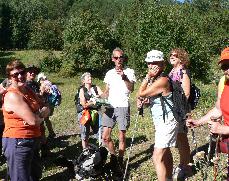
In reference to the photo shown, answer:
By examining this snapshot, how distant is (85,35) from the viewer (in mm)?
50438

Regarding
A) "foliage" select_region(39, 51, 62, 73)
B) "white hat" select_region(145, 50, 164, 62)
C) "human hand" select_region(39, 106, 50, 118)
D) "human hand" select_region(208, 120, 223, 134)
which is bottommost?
"human hand" select_region(208, 120, 223, 134)

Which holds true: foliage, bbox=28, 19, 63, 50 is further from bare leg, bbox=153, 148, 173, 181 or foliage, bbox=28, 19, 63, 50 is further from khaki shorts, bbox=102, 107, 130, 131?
bare leg, bbox=153, 148, 173, 181

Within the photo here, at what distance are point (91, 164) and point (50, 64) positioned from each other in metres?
44.1

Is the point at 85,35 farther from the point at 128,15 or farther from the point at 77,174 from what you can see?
the point at 77,174

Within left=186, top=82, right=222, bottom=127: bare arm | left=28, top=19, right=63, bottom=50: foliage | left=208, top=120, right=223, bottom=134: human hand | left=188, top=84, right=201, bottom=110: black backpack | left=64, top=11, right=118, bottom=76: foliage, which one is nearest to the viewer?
left=208, top=120, right=223, bottom=134: human hand

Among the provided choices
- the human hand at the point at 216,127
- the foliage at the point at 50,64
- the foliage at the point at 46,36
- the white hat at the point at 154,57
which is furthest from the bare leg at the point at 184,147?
the foliage at the point at 46,36

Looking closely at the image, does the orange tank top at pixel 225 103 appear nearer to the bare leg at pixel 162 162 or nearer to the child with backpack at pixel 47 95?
the bare leg at pixel 162 162

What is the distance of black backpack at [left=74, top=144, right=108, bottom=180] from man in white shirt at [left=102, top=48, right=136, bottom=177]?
0.41 m

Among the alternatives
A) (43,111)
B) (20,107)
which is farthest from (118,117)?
(20,107)

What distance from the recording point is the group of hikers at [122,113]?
15.5 feet

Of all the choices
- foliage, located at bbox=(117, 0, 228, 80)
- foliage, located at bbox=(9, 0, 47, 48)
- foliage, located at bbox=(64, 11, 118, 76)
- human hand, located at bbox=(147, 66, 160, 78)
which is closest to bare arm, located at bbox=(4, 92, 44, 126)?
human hand, located at bbox=(147, 66, 160, 78)

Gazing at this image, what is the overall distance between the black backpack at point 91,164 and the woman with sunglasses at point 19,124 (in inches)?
64.3

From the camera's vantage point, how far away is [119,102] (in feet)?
23.4

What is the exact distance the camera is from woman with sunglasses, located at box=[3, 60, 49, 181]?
4750 millimetres
